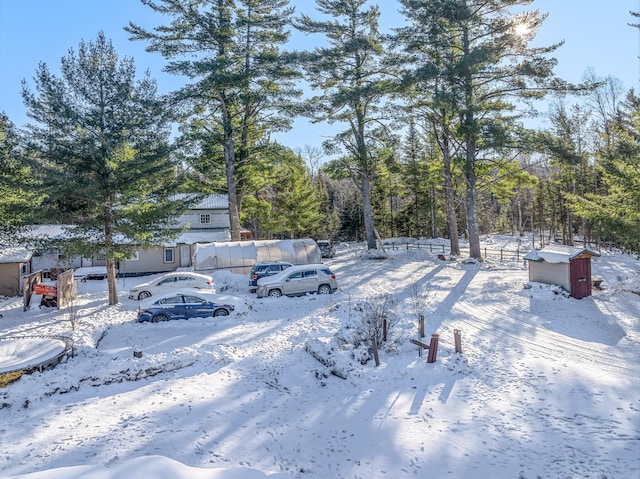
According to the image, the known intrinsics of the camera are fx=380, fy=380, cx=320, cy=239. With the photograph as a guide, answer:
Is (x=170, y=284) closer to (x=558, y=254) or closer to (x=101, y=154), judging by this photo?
(x=101, y=154)

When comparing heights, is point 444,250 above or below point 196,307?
above

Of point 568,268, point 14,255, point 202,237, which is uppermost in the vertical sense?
point 202,237

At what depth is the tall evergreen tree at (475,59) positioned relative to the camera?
824 inches

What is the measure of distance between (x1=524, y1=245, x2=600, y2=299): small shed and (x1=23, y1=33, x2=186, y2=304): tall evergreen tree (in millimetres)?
16534

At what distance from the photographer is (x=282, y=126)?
2661 cm

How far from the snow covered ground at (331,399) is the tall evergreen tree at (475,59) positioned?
1154 centimetres

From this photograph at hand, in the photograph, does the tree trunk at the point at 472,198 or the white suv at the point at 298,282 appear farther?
the tree trunk at the point at 472,198

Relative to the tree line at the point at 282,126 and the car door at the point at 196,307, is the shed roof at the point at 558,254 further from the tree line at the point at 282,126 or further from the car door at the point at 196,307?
the car door at the point at 196,307

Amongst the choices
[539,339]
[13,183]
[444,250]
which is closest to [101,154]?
[13,183]

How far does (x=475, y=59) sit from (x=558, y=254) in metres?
11.3

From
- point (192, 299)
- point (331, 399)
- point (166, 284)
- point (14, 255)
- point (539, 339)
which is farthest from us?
point (14, 255)

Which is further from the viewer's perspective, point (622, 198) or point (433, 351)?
point (622, 198)

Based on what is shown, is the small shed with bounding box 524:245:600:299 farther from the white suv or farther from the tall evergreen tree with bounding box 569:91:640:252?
the white suv

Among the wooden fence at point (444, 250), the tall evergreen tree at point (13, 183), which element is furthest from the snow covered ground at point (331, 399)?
the wooden fence at point (444, 250)
